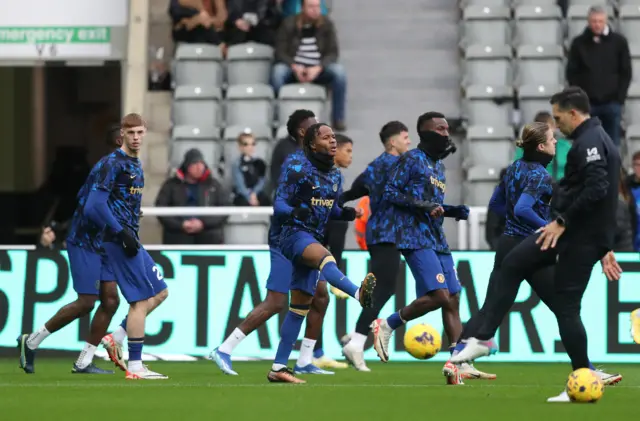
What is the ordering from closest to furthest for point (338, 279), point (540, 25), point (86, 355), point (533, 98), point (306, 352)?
point (338, 279)
point (306, 352)
point (86, 355)
point (533, 98)
point (540, 25)

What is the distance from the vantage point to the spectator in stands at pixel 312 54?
1914 centimetres

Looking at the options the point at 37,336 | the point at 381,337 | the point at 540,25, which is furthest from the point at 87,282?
the point at 540,25

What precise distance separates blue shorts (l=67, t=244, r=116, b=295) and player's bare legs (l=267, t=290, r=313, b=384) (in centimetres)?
210

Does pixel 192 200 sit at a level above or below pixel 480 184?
below

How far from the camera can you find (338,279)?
1096cm

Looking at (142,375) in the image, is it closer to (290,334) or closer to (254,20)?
(290,334)

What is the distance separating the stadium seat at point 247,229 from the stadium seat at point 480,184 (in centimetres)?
264

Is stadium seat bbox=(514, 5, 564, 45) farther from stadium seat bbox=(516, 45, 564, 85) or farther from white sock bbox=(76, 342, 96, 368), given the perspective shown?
white sock bbox=(76, 342, 96, 368)

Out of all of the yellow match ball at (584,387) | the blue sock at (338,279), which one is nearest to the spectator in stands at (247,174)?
the blue sock at (338,279)

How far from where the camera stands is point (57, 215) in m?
20.2

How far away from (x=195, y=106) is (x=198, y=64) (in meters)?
0.73

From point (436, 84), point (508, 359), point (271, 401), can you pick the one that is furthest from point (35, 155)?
point (271, 401)

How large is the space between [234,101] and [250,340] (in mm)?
4649

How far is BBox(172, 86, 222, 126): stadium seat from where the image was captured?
1984 cm
